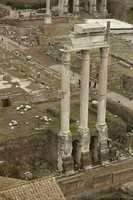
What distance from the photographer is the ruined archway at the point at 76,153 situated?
30131 millimetres

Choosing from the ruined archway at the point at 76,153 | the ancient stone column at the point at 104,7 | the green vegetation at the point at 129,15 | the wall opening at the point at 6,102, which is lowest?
the ruined archway at the point at 76,153

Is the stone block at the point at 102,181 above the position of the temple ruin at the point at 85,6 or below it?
below

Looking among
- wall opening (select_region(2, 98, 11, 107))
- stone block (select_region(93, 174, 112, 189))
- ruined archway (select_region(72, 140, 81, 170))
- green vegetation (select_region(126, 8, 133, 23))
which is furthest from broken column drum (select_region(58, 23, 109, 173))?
green vegetation (select_region(126, 8, 133, 23))

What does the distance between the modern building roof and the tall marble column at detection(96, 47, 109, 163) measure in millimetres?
10456

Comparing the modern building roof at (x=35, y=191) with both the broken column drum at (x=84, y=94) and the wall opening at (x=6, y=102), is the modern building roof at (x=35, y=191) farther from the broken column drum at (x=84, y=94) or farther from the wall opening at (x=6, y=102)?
the wall opening at (x=6, y=102)

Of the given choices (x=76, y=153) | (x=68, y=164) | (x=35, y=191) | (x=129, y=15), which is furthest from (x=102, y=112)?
(x=129, y=15)

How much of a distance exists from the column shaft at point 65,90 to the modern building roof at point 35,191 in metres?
8.66

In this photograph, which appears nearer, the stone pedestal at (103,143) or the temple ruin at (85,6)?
the stone pedestal at (103,143)

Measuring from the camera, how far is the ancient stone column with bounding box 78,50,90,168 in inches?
1121

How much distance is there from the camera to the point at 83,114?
2911 cm

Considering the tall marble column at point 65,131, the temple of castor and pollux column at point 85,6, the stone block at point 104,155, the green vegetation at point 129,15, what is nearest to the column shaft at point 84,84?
the tall marble column at point 65,131

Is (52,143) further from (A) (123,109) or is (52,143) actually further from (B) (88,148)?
(A) (123,109)

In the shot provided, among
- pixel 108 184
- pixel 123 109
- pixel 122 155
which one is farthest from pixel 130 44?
pixel 108 184

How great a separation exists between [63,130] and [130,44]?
32797 mm
